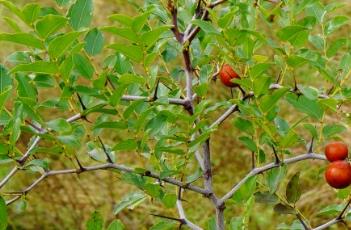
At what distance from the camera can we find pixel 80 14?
1.03 m

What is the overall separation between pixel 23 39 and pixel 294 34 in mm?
374

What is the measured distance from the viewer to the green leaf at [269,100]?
1.01 meters

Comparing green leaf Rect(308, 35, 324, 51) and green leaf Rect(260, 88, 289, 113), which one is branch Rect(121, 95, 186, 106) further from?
green leaf Rect(308, 35, 324, 51)

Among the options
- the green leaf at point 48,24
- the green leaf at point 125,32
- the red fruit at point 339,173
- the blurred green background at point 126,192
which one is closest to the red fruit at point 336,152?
the red fruit at point 339,173

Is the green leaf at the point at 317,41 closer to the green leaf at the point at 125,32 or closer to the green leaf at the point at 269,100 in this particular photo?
the green leaf at the point at 269,100

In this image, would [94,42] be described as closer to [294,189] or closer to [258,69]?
[258,69]

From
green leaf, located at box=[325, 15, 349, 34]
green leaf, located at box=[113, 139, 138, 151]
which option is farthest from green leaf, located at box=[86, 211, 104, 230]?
green leaf, located at box=[325, 15, 349, 34]

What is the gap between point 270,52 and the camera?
3.41m

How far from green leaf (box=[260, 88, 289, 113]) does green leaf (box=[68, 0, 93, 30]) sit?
0.27 metres

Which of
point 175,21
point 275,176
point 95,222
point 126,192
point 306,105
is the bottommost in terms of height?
point 126,192

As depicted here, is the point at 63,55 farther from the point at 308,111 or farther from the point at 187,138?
the point at 308,111

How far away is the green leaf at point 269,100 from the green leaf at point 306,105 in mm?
51

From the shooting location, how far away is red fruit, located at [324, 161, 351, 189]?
1.07 meters

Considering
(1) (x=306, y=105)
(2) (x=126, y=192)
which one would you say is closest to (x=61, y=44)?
(1) (x=306, y=105)
